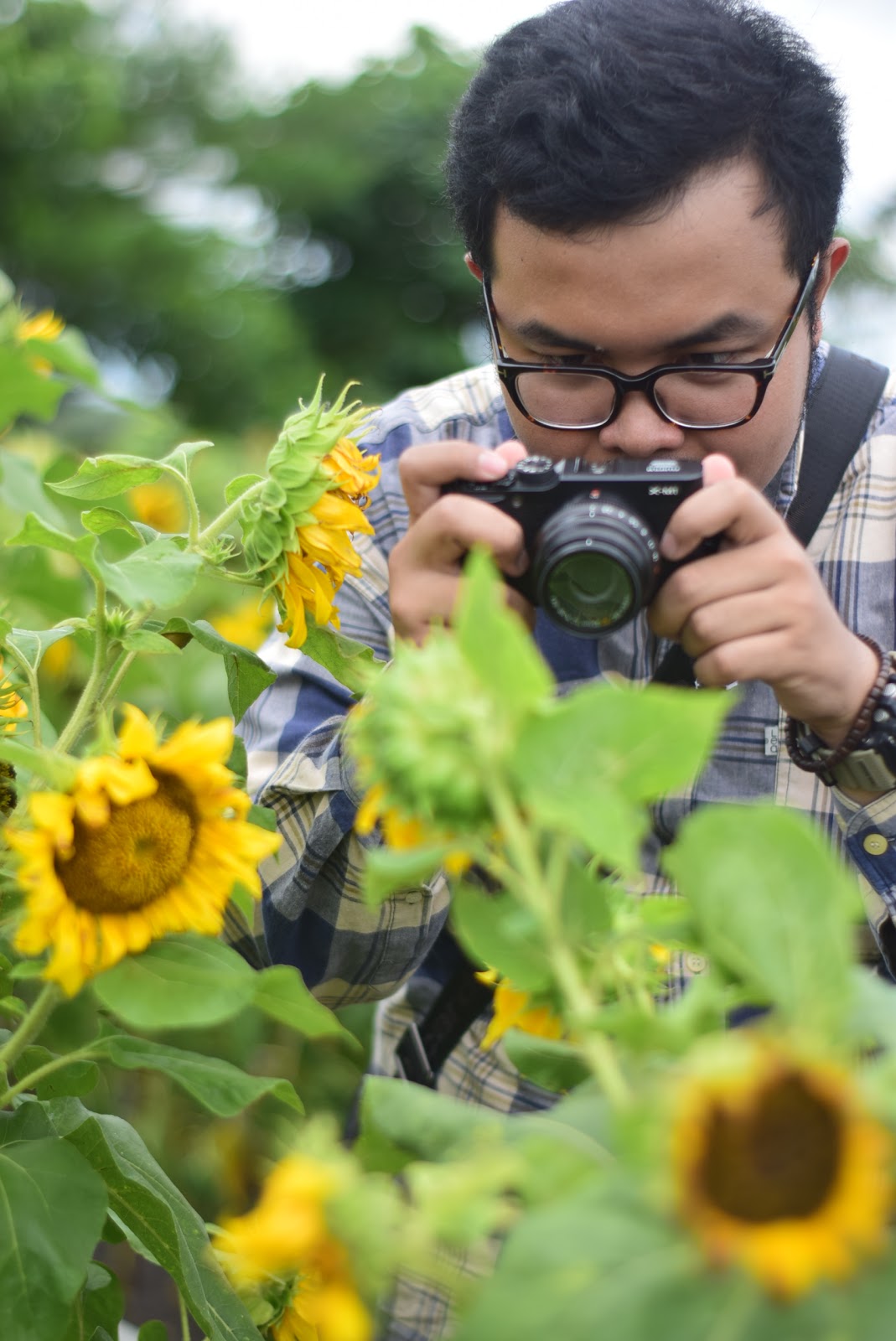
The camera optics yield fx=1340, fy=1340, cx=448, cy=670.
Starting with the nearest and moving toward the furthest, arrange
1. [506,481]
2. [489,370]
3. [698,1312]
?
1. [698,1312]
2. [506,481]
3. [489,370]

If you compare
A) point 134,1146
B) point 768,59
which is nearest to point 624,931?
point 134,1146

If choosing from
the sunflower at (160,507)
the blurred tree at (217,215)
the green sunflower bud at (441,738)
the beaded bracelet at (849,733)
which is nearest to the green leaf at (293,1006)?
Result: the green sunflower bud at (441,738)

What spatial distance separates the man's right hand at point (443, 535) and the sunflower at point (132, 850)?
19 centimetres

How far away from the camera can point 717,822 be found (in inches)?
9.1

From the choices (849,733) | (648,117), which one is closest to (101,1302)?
(849,733)

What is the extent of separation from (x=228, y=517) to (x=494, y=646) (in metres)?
0.26

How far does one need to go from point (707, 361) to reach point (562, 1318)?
1.89 ft

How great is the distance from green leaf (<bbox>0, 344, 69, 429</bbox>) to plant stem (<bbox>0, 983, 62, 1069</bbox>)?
148mm

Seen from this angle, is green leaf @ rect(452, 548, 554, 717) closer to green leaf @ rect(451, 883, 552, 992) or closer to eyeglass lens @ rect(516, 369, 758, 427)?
green leaf @ rect(451, 883, 552, 992)

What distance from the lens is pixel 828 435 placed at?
87 centimetres

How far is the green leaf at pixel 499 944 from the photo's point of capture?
26 cm

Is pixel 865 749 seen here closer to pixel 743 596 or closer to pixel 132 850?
pixel 743 596

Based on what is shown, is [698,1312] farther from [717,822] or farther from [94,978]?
[94,978]

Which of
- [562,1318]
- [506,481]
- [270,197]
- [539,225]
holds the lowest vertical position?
[562,1318]
